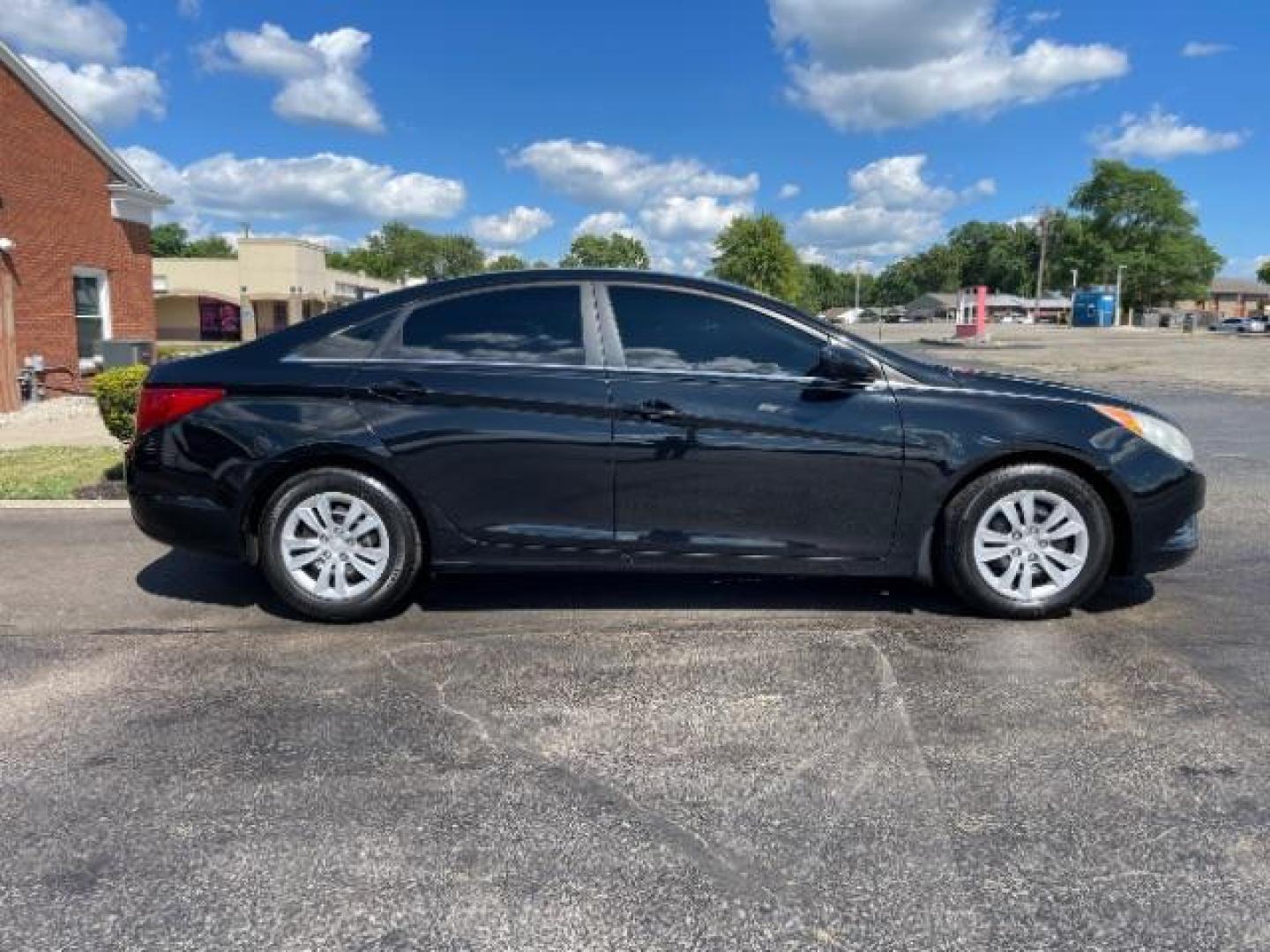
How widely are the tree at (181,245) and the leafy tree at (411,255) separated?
13664mm

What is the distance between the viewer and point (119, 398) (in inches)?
273

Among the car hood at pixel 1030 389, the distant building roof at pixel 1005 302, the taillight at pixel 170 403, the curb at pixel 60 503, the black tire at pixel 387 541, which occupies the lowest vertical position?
the curb at pixel 60 503

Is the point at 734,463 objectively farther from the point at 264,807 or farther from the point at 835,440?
the point at 264,807

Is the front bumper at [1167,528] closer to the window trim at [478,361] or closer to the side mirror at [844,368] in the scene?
the side mirror at [844,368]

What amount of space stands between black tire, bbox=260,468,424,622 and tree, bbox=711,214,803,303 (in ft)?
199

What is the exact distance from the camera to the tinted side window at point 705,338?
13.8 ft

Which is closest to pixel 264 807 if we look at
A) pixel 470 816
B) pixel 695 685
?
pixel 470 816

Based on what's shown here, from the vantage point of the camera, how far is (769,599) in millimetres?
4617

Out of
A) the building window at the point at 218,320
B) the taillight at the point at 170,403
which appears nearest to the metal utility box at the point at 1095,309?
the building window at the point at 218,320

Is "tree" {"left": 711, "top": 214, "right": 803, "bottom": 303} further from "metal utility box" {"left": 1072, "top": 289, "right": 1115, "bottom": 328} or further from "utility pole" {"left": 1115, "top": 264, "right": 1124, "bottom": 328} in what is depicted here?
"utility pole" {"left": 1115, "top": 264, "right": 1124, "bottom": 328}

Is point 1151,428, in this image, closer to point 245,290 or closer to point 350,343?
point 350,343

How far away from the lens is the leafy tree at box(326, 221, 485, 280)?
109562 mm

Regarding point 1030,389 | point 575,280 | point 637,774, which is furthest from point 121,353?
point 637,774

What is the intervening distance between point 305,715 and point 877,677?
2.18 metres
